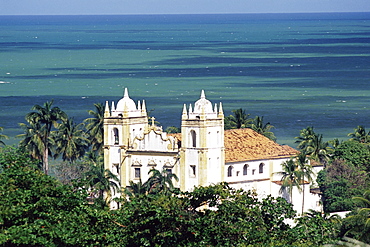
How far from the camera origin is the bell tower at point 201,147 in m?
73.7

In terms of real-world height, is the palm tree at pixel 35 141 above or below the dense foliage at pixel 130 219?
above

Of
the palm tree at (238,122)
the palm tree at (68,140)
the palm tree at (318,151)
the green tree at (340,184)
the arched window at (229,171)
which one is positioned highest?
the palm tree at (238,122)

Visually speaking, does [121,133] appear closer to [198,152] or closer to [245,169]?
[198,152]

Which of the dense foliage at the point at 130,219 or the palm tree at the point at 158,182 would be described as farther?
the palm tree at the point at 158,182

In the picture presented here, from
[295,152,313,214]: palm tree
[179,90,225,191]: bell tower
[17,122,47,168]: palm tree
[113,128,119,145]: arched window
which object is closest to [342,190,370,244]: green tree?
[295,152,313,214]: palm tree

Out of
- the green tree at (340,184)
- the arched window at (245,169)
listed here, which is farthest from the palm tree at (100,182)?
the green tree at (340,184)

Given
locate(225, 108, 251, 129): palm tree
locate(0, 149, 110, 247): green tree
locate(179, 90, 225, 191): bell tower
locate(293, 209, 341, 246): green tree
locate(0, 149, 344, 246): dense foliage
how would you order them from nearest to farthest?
locate(0, 149, 110, 247): green tree, locate(0, 149, 344, 246): dense foliage, locate(293, 209, 341, 246): green tree, locate(179, 90, 225, 191): bell tower, locate(225, 108, 251, 129): palm tree

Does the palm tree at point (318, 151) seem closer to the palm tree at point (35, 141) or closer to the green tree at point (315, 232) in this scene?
the palm tree at point (35, 141)

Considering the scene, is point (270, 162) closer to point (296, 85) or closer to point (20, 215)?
point (20, 215)

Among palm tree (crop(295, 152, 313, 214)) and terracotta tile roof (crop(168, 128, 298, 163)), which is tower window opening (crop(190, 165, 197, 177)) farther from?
palm tree (crop(295, 152, 313, 214))

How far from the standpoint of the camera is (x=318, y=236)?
43.4 m

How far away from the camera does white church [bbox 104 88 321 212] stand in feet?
243

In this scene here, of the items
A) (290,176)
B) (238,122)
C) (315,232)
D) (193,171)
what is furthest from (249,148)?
(315,232)

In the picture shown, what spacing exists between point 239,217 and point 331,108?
101m
